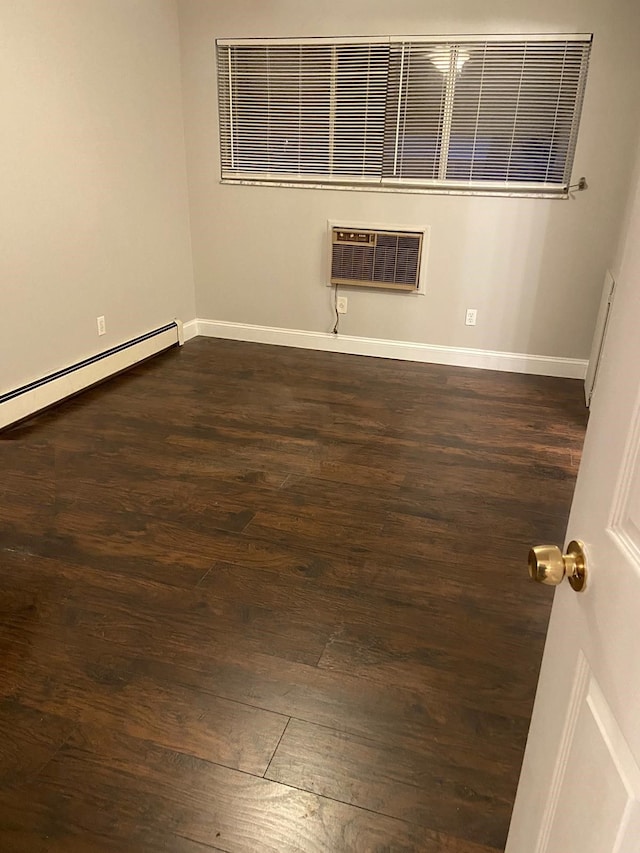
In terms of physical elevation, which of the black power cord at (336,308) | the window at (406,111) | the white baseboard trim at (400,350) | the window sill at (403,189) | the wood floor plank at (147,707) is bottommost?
the wood floor plank at (147,707)

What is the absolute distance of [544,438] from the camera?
3.29 metres

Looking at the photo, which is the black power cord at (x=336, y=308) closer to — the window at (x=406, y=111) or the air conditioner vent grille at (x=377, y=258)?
the air conditioner vent grille at (x=377, y=258)

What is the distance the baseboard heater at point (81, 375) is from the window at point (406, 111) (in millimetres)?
1237

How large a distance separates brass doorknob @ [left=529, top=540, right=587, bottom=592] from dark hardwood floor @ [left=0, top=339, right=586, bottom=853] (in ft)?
2.88

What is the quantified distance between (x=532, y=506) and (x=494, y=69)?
105 inches

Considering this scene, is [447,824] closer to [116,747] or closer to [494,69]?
[116,747]

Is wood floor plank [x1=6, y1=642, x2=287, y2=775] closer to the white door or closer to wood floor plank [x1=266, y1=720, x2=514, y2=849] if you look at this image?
wood floor plank [x1=266, y1=720, x2=514, y2=849]

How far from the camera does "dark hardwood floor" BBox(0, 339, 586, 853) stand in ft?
4.59

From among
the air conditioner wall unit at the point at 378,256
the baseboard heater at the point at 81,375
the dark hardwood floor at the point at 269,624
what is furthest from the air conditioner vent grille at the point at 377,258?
the baseboard heater at the point at 81,375

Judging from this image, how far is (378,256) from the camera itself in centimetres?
424

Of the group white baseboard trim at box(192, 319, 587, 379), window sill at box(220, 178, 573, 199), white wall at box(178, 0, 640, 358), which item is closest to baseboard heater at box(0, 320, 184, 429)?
white baseboard trim at box(192, 319, 587, 379)

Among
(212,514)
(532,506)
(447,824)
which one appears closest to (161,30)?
(212,514)

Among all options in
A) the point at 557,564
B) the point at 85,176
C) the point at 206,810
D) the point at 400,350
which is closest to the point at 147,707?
the point at 206,810

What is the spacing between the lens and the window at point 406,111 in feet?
12.1
